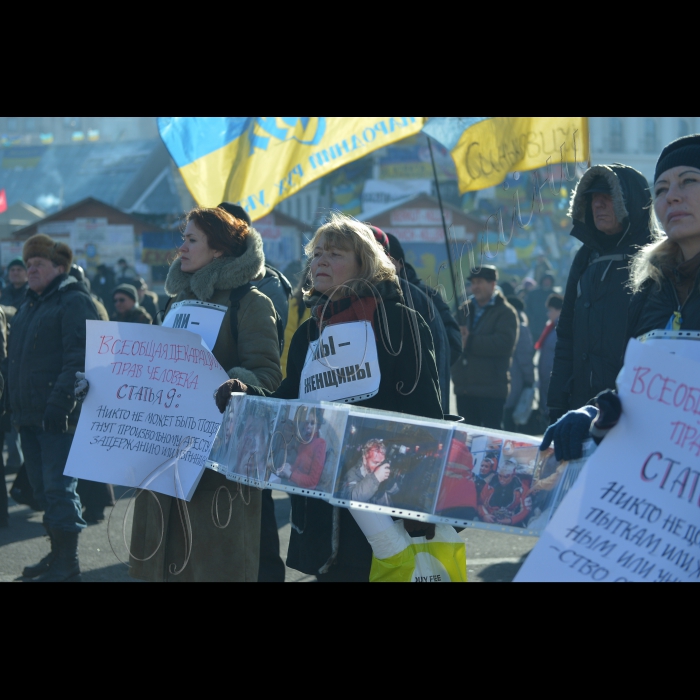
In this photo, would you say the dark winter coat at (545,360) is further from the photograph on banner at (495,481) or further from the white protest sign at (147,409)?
the photograph on banner at (495,481)

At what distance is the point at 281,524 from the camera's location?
6.19m

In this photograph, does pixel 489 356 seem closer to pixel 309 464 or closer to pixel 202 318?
pixel 202 318

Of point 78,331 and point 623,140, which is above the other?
point 623,140

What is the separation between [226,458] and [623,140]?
2860cm

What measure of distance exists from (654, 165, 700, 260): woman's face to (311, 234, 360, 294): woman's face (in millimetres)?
1117

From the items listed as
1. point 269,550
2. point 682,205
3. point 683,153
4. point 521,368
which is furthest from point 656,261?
point 521,368

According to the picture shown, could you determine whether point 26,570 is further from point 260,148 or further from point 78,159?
point 78,159

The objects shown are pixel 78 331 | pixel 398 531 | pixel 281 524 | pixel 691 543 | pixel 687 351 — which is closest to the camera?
pixel 691 543

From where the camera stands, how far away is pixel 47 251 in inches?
191

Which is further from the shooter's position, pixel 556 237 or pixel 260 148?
pixel 556 237

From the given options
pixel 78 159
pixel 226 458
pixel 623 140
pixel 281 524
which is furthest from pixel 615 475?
pixel 78 159

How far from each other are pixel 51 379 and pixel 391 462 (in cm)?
291

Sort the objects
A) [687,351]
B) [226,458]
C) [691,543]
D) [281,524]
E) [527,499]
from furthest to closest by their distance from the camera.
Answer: [281,524] < [226,458] < [527,499] < [687,351] < [691,543]

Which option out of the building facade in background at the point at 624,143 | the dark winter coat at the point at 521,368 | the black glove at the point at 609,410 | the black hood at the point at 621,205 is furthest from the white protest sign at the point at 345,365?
the building facade in background at the point at 624,143
